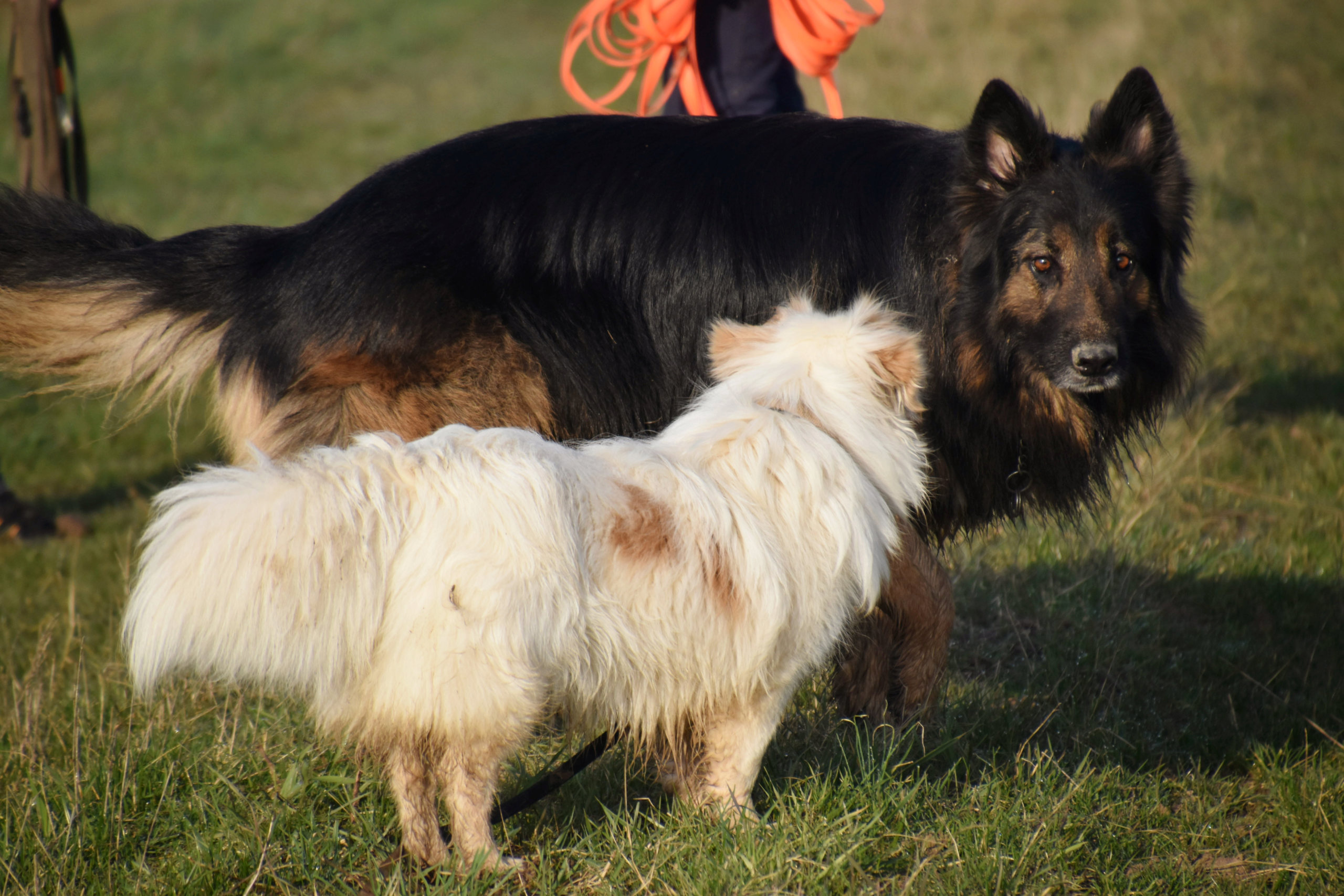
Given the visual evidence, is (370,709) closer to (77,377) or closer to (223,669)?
(223,669)

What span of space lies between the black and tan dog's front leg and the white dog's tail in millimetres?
1474

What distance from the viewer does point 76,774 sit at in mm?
2949

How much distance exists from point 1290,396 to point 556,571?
6.04m

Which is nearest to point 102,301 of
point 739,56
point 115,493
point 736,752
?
point 736,752

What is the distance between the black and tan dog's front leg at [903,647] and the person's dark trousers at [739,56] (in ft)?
7.00

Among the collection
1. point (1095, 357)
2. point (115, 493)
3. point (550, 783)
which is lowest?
point (115, 493)

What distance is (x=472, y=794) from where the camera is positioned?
7.97 feet

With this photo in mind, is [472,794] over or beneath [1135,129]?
beneath

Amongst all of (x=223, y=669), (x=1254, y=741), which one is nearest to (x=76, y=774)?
(x=223, y=669)

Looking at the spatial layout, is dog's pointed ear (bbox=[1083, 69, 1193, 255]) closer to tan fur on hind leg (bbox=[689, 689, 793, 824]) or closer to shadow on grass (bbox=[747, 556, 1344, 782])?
shadow on grass (bbox=[747, 556, 1344, 782])

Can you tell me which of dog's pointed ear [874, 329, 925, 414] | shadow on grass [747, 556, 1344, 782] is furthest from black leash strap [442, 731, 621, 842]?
dog's pointed ear [874, 329, 925, 414]

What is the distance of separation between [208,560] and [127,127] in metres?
14.4

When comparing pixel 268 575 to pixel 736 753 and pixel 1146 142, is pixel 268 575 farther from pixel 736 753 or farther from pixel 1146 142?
pixel 1146 142

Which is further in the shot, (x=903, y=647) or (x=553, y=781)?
(x=903, y=647)
